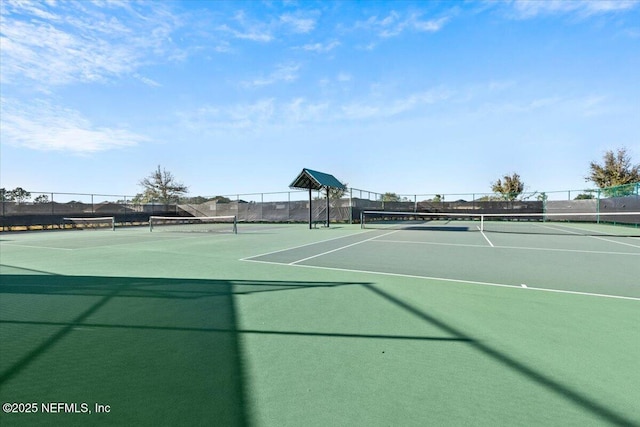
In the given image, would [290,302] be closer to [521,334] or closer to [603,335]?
[521,334]

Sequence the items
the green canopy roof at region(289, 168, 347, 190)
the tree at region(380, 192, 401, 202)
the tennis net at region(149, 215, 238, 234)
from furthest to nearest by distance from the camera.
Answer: the tree at region(380, 192, 401, 202) → the green canopy roof at region(289, 168, 347, 190) → the tennis net at region(149, 215, 238, 234)

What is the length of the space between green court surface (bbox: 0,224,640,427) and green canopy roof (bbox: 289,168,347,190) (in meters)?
13.1

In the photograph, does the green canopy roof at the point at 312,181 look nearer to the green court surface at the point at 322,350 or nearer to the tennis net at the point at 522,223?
the tennis net at the point at 522,223

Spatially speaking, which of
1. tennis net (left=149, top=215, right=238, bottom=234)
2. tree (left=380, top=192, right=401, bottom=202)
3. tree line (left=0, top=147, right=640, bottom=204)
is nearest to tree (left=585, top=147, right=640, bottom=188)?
tree line (left=0, top=147, right=640, bottom=204)

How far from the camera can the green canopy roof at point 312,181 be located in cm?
1862

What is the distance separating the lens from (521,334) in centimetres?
317

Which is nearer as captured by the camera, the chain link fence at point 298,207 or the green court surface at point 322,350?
the green court surface at point 322,350

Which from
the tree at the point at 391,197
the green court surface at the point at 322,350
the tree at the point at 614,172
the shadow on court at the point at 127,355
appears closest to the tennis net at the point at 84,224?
the green court surface at the point at 322,350

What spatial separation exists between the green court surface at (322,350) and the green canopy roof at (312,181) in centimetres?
1309

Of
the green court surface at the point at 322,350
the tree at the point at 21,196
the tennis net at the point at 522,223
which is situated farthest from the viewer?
the tree at the point at 21,196

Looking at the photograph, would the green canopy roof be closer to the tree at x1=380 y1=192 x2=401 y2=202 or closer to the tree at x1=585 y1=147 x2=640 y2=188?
the tree at x1=380 y1=192 x2=401 y2=202

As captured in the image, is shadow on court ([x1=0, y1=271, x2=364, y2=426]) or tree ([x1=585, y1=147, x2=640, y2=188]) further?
tree ([x1=585, y1=147, x2=640, y2=188])

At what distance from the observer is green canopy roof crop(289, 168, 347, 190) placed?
18625 millimetres

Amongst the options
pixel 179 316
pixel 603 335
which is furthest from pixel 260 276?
pixel 603 335
